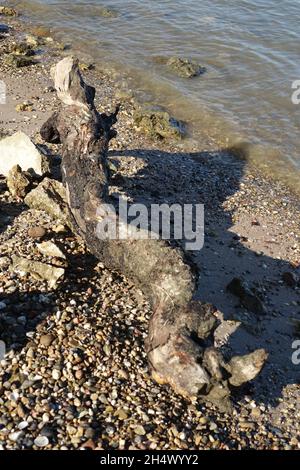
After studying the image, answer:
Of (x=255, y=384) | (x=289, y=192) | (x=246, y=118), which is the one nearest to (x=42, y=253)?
(x=255, y=384)

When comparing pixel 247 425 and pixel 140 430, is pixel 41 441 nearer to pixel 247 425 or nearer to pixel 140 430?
pixel 140 430

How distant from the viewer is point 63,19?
2880 centimetres

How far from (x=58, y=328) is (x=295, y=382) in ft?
15.3

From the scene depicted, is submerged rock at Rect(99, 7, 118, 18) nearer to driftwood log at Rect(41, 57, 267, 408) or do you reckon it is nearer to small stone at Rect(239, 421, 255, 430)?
driftwood log at Rect(41, 57, 267, 408)

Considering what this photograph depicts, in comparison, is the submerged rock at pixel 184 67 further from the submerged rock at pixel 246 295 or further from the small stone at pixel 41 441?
the small stone at pixel 41 441

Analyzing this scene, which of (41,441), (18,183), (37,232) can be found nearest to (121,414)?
(41,441)

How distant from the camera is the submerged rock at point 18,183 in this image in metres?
12.7

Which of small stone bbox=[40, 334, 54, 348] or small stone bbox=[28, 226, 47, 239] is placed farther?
small stone bbox=[28, 226, 47, 239]

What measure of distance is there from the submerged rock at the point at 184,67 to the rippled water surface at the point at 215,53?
0.34 m

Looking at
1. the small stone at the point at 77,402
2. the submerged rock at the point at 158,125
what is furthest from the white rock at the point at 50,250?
the submerged rock at the point at 158,125

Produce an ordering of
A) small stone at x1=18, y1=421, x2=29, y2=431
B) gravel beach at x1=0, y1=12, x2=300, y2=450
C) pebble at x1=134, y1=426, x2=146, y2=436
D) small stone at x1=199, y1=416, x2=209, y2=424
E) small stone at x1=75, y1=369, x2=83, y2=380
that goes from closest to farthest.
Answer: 1. small stone at x1=18, y1=421, x2=29, y2=431
2. pebble at x1=134, y1=426, x2=146, y2=436
3. gravel beach at x1=0, y1=12, x2=300, y2=450
4. small stone at x1=199, y1=416, x2=209, y2=424
5. small stone at x1=75, y1=369, x2=83, y2=380

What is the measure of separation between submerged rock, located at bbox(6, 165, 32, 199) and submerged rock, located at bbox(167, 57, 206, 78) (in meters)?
12.8

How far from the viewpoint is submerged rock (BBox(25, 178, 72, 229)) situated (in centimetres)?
1197

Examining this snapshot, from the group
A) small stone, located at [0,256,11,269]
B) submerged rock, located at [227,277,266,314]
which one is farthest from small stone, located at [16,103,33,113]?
submerged rock, located at [227,277,266,314]
